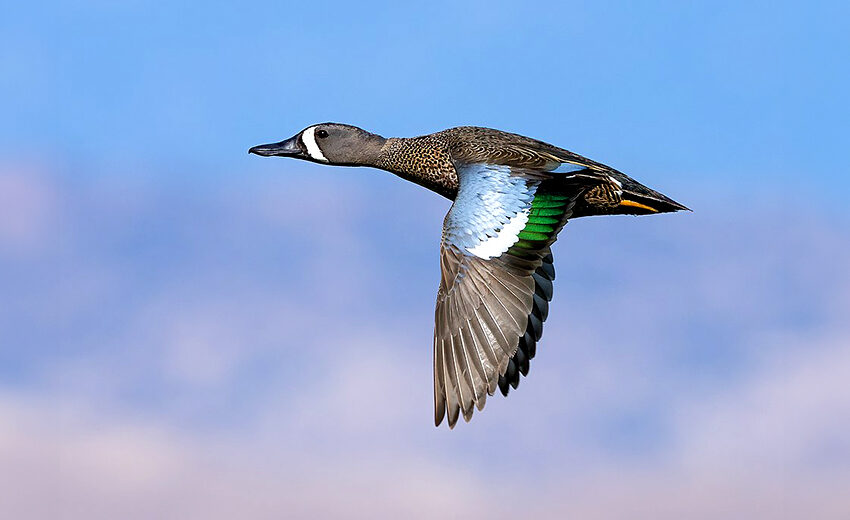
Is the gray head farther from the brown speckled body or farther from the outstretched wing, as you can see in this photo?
the outstretched wing

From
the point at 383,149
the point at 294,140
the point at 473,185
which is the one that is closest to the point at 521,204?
the point at 473,185

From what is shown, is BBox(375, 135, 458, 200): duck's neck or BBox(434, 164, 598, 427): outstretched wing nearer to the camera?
BBox(434, 164, 598, 427): outstretched wing

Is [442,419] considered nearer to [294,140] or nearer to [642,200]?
[642,200]

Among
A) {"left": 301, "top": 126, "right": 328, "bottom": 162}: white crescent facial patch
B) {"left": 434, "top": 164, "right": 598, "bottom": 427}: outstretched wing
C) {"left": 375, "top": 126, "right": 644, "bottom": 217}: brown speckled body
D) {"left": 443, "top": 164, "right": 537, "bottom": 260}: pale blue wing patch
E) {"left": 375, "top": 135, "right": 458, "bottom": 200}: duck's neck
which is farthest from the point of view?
{"left": 301, "top": 126, "right": 328, "bottom": 162}: white crescent facial patch

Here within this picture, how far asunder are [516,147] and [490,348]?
6.24 ft

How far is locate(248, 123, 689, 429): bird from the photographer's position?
A: 279 inches

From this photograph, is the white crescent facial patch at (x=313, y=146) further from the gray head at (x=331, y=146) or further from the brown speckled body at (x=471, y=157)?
the brown speckled body at (x=471, y=157)

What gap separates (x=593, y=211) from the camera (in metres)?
8.62

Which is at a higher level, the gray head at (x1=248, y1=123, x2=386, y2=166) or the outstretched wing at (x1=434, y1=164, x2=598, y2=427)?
the gray head at (x1=248, y1=123, x2=386, y2=166)

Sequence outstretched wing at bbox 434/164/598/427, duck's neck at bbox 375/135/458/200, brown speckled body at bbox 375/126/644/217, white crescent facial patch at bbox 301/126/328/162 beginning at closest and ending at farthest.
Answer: outstretched wing at bbox 434/164/598/427 < brown speckled body at bbox 375/126/644/217 < duck's neck at bbox 375/135/458/200 < white crescent facial patch at bbox 301/126/328/162

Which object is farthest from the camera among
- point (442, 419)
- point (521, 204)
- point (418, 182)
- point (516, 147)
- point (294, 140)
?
point (294, 140)

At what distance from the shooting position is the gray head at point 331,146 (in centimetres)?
967

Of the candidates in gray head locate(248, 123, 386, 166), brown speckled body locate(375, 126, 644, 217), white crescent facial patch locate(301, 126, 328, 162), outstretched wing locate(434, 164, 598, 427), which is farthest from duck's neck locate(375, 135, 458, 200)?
outstretched wing locate(434, 164, 598, 427)

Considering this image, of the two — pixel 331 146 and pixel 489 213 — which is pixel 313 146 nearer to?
pixel 331 146
